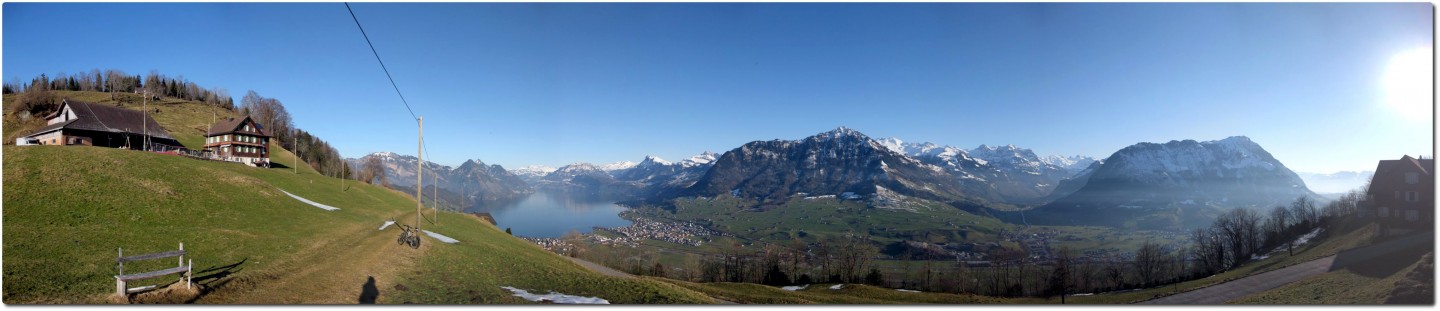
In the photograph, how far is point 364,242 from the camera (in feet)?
101

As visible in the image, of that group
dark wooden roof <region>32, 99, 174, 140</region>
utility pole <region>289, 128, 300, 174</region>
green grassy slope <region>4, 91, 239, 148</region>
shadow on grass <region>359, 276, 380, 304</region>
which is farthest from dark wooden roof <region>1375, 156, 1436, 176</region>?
green grassy slope <region>4, 91, 239, 148</region>

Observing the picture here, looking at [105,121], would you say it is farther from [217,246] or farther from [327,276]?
[327,276]

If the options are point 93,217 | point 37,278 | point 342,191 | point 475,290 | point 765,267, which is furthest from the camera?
point 765,267

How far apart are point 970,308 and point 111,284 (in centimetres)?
3231

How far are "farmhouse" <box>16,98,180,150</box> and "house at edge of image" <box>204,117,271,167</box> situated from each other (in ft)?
32.8

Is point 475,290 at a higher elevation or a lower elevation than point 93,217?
lower

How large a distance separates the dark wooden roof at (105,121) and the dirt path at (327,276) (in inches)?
1793

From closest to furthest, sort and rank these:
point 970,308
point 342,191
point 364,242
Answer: point 970,308 → point 364,242 → point 342,191

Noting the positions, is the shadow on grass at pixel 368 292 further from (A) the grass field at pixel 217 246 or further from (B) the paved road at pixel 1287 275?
(B) the paved road at pixel 1287 275

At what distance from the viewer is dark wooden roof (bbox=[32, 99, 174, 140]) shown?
1973 inches

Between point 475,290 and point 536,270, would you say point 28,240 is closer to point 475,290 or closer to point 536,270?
point 475,290

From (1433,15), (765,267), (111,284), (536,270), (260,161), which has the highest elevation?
(1433,15)

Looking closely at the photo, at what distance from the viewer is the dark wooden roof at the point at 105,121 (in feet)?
164

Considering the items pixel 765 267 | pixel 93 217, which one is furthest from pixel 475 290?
pixel 765 267
